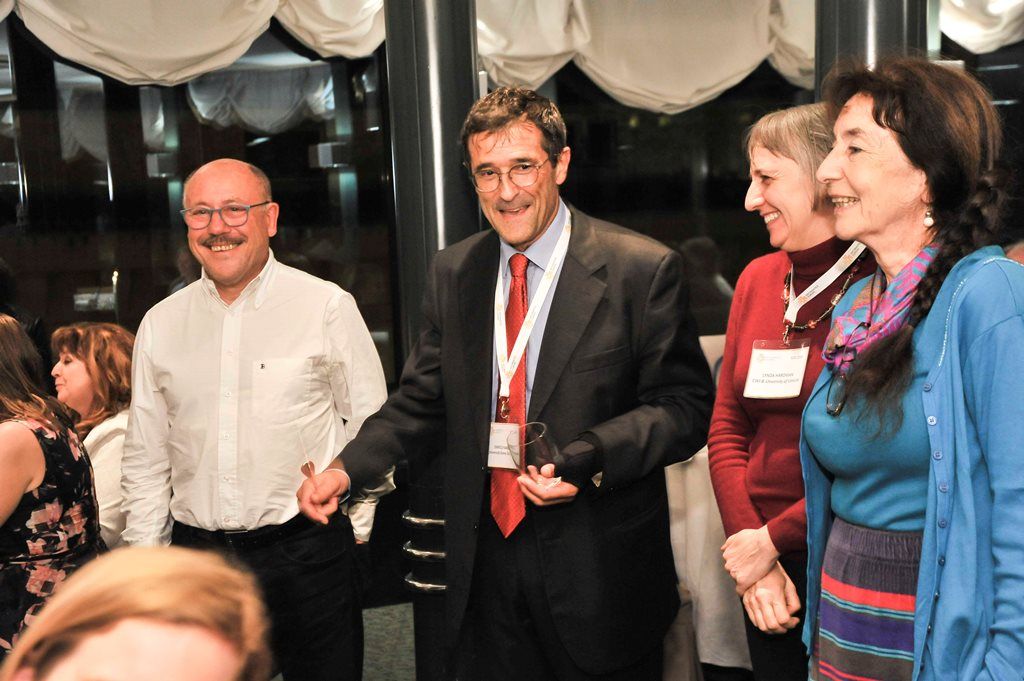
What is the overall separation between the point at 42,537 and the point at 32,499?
4.3 inches

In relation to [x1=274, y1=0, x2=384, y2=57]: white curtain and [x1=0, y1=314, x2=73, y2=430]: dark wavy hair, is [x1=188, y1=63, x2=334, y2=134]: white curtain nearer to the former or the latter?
[x1=274, y1=0, x2=384, y2=57]: white curtain

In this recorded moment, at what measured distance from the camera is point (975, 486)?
160cm

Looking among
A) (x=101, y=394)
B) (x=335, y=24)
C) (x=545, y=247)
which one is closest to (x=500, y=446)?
(x=545, y=247)

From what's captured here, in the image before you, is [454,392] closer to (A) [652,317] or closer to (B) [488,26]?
(A) [652,317]

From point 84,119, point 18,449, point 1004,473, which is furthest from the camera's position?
point 84,119

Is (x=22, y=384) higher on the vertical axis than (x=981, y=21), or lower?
lower

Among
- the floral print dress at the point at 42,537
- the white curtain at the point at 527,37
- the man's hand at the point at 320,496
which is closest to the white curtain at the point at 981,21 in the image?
the white curtain at the point at 527,37

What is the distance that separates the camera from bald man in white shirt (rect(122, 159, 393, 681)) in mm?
2803

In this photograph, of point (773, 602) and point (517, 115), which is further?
point (517, 115)

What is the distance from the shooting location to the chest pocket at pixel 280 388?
282cm

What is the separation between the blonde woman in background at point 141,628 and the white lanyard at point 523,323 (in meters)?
1.51

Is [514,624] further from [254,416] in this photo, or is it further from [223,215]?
[223,215]

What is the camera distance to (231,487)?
9.14 ft

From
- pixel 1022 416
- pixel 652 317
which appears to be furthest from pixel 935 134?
pixel 652 317
